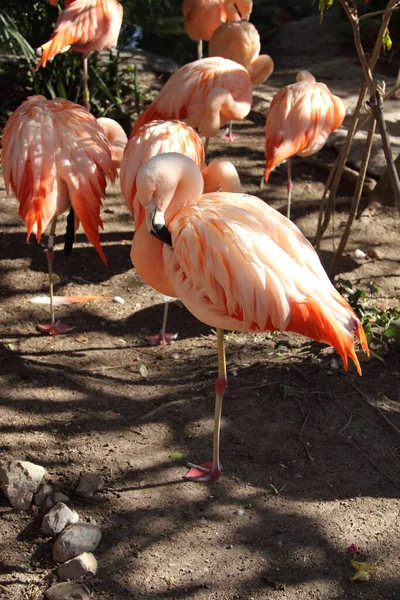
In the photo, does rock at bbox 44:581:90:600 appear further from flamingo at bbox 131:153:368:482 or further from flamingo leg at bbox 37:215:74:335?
flamingo leg at bbox 37:215:74:335

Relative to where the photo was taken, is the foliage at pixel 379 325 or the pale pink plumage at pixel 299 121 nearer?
the foliage at pixel 379 325

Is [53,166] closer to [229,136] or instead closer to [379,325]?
[379,325]

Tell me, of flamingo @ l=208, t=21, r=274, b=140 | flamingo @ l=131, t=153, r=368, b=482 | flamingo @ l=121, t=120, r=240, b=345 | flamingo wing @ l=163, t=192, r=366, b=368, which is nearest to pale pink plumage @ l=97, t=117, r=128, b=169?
flamingo @ l=121, t=120, r=240, b=345

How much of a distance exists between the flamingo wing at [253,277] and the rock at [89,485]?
836 millimetres

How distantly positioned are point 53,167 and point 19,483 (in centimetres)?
181

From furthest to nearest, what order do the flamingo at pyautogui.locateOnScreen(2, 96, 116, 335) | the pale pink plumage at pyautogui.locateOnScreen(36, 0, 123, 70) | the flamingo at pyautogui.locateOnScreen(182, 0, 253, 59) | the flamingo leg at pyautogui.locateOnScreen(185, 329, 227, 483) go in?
the flamingo at pyautogui.locateOnScreen(182, 0, 253, 59) → the pale pink plumage at pyautogui.locateOnScreen(36, 0, 123, 70) → the flamingo at pyautogui.locateOnScreen(2, 96, 116, 335) → the flamingo leg at pyautogui.locateOnScreen(185, 329, 227, 483)

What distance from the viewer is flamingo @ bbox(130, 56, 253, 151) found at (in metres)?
5.25

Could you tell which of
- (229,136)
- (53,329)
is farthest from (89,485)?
(229,136)

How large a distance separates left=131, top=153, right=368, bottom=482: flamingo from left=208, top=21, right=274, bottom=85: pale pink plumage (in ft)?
12.1

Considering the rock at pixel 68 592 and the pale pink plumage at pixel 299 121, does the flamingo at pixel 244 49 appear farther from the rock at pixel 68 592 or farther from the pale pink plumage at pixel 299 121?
the rock at pixel 68 592

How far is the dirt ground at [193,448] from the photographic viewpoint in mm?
2795

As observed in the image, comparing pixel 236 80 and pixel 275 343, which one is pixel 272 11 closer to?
pixel 236 80

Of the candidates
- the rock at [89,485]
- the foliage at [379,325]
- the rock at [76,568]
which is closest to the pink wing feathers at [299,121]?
the foliage at [379,325]

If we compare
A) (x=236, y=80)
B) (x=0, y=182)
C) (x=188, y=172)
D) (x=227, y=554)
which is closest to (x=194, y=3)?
(x=236, y=80)
